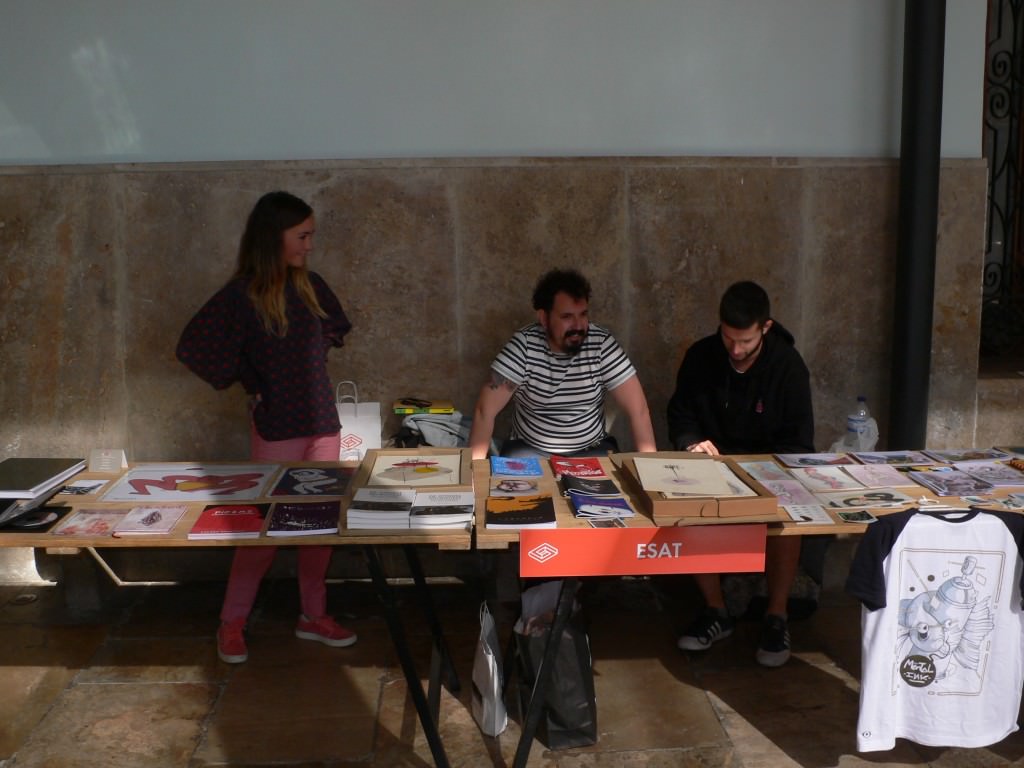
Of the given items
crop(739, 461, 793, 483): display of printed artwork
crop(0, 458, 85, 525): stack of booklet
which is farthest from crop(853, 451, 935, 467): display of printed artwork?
crop(0, 458, 85, 525): stack of booklet

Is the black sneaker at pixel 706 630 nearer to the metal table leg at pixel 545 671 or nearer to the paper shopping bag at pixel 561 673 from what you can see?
the paper shopping bag at pixel 561 673

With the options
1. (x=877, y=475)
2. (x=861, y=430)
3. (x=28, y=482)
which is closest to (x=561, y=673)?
(x=877, y=475)

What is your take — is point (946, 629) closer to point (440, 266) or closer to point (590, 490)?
point (590, 490)

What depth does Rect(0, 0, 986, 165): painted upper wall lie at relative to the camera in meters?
4.76

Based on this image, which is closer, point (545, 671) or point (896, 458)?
point (545, 671)

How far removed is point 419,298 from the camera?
5004 mm

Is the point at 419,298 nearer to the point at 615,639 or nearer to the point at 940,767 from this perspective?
the point at 615,639

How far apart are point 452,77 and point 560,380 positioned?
4.90ft

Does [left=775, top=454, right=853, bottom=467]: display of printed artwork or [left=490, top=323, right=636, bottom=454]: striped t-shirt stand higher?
[left=490, top=323, right=636, bottom=454]: striped t-shirt

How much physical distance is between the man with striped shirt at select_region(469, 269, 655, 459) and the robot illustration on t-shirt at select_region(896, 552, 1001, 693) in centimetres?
154

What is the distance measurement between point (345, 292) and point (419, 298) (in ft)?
1.14

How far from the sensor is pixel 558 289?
431 cm

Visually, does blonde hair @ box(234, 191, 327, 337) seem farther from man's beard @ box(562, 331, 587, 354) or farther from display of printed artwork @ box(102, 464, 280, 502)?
man's beard @ box(562, 331, 587, 354)

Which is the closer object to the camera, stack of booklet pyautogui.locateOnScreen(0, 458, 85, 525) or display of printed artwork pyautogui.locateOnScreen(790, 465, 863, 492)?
stack of booklet pyautogui.locateOnScreen(0, 458, 85, 525)
